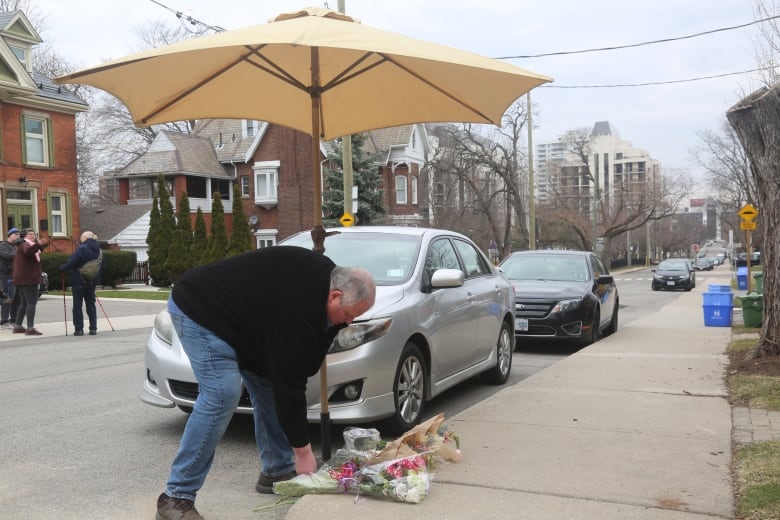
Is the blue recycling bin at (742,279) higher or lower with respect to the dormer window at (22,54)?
lower

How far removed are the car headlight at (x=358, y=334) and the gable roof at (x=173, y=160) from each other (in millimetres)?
37610

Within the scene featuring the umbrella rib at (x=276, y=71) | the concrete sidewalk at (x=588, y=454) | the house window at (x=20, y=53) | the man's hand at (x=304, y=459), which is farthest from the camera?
the house window at (x=20, y=53)

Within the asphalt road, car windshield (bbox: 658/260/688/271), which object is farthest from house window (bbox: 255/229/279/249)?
the asphalt road

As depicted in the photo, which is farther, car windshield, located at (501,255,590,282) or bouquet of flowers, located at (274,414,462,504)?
car windshield, located at (501,255,590,282)

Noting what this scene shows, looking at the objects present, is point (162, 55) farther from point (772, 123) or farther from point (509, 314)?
point (772, 123)

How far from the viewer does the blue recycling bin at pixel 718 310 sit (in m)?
14.5

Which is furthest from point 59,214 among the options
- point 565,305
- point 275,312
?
point 275,312

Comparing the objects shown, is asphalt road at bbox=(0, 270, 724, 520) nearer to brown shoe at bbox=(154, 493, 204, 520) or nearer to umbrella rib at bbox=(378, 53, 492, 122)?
brown shoe at bbox=(154, 493, 204, 520)

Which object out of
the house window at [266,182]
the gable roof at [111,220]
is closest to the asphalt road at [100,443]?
the gable roof at [111,220]

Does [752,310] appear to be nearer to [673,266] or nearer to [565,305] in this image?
[565,305]

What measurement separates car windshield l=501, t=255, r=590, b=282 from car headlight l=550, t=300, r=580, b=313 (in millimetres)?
1056

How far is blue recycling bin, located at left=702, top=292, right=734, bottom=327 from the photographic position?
47.6 feet

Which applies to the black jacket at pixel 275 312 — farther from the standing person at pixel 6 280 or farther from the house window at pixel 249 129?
the house window at pixel 249 129

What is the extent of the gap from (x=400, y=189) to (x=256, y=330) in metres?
43.5
